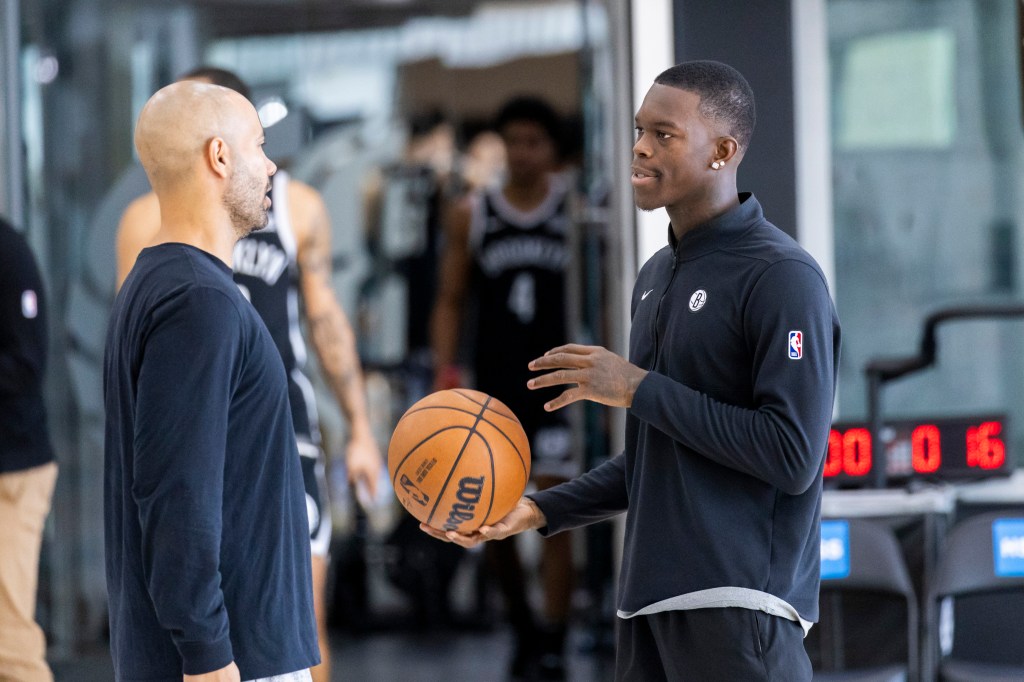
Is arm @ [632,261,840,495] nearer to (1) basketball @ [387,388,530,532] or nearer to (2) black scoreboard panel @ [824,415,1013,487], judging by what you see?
(1) basketball @ [387,388,530,532]

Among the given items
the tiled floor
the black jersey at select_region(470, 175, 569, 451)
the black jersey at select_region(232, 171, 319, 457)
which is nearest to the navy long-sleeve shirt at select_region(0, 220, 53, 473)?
the black jersey at select_region(232, 171, 319, 457)

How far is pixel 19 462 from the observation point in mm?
4016

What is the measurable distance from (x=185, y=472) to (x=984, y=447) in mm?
3183

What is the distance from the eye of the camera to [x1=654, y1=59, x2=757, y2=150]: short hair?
91.9 inches

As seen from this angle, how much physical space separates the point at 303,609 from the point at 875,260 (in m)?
4.53

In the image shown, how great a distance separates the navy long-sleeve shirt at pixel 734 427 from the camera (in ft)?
7.06

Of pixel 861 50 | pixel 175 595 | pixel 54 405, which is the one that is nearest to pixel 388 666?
pixel 54 405

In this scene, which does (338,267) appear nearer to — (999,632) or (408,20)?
(408,20)

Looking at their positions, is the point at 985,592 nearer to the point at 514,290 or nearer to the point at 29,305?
the point at 514,290

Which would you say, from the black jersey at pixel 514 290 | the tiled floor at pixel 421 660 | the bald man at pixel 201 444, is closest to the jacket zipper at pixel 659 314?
the bald man at pixel 201 444

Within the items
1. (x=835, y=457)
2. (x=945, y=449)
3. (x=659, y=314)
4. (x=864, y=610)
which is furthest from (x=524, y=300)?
(x=659, y=314)

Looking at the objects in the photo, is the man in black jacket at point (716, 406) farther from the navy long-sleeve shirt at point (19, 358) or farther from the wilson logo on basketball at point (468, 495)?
the navy long-sleeve shirt at point (19, 358)

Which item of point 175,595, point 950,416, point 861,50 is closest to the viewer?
point 175,595

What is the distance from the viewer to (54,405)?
5539 millimetres
